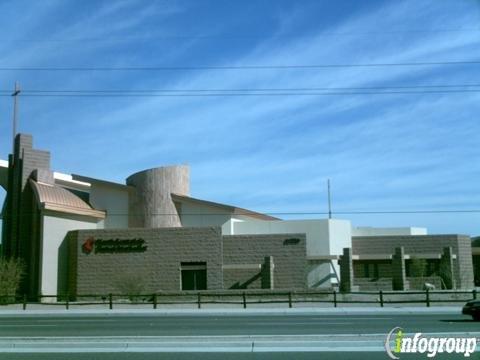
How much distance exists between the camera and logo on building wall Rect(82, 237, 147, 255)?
4753 centimetres

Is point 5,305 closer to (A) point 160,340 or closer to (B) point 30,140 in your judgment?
(B) point 30,140

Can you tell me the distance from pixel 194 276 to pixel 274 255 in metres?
6.04

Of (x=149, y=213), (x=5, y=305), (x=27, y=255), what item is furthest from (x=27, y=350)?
(x=149, y=213)

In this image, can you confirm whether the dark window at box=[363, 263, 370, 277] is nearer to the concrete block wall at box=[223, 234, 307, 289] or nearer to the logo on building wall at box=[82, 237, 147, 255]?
the concrete block wall at box=[223, 234, 307, 289]

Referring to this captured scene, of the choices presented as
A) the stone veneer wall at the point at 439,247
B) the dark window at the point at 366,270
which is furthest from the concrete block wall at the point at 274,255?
the dark window at the point at 366,270

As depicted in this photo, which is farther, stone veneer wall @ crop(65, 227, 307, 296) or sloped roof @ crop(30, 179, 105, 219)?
stone veneer wall @ crop(65, 227, 307, 296)

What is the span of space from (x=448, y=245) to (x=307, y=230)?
40.7 feet

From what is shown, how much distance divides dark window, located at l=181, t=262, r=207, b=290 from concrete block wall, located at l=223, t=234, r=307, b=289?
1.74 meters

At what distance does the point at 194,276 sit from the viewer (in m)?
47.1

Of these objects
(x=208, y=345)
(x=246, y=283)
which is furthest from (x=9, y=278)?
(x=208, y=345)

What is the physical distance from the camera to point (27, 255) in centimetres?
4728
